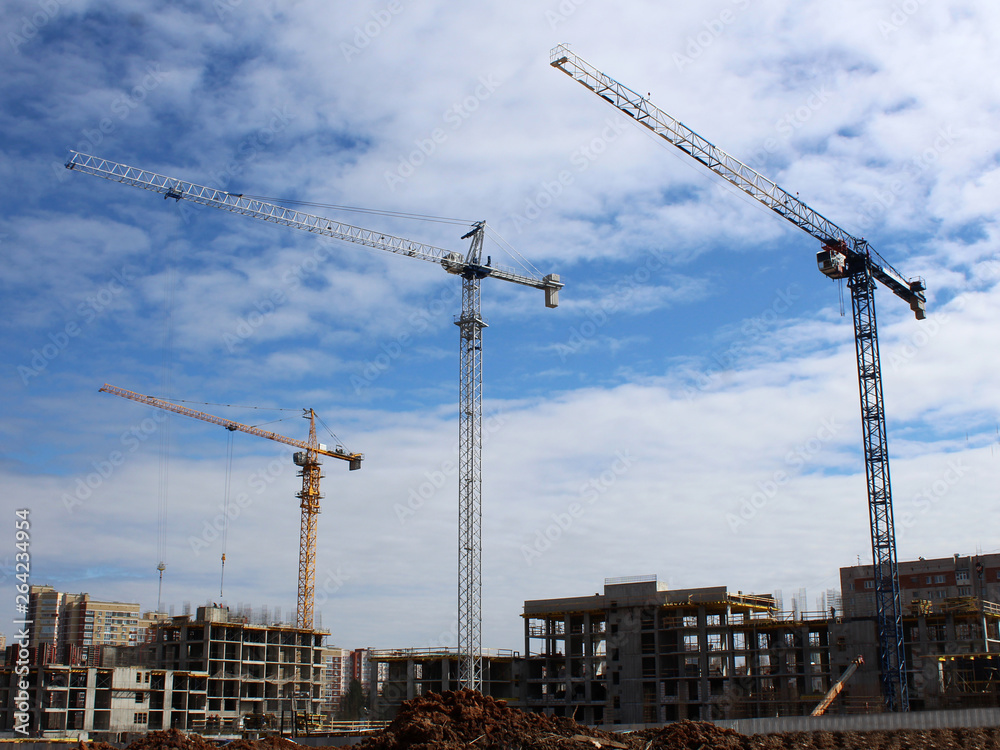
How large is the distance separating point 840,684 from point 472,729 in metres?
43.4

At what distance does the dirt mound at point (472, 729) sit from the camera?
2088 centimetres

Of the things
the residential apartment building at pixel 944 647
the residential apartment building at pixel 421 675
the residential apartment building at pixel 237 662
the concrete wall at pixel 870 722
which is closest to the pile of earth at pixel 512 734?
the concrete wall at pixel 870 722

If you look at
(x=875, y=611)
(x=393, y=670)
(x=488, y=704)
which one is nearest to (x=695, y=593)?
(x=875, y=611)

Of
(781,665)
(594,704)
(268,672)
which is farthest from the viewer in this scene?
(268,672)

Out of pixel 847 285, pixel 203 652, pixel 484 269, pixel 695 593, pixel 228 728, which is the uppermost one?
pixel 484 269

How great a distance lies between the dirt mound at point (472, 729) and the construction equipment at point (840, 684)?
3731 centimetres

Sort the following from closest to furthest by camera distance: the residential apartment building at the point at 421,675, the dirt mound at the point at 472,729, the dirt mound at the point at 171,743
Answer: the dirt mound at the point at 472,729, the dirt mound at the point at 171,743, the residential apartment building at the point at 421,675

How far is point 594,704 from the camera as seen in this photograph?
6906 centimetres

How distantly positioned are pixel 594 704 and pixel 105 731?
119ft

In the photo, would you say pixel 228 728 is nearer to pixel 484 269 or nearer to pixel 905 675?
pixel 484 269

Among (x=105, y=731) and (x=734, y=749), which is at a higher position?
(x=734, y=749)

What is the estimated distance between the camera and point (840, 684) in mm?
57188

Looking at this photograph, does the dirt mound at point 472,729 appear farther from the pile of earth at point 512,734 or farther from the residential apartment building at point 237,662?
the residential apartment building at point 237,662

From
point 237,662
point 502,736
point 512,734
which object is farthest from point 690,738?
point 237,662
